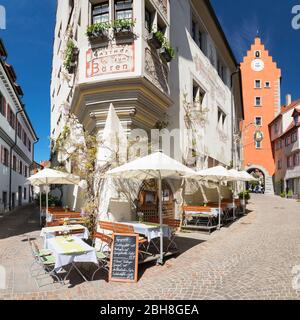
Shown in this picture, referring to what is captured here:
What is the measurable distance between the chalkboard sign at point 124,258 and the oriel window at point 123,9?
7489mm

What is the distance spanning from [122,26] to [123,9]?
1.10 meters

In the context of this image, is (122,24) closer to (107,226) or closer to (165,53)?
(165,53)

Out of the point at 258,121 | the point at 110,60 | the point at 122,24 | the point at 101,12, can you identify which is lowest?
the point at 110,60

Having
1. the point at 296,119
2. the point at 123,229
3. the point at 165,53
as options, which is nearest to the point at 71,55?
the point at 165,53

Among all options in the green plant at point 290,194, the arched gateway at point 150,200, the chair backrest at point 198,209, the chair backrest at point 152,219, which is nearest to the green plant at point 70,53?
the arched gateway at point 150,200

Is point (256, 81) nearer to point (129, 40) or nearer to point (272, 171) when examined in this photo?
point (272, 171)

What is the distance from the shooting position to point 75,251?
18.5ft

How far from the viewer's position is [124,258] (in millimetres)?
6164

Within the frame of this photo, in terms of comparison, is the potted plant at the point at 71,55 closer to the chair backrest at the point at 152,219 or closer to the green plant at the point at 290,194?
the chair backrest at the point at 152,219

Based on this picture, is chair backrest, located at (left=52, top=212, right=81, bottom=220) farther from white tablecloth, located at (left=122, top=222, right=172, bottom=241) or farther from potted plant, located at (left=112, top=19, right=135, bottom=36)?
potted plant, located at (left=112, top=19, right=135, bottom=36)

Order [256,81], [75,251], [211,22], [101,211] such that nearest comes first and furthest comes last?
[75,251] < [101,211] < [211,22] < [256,81]

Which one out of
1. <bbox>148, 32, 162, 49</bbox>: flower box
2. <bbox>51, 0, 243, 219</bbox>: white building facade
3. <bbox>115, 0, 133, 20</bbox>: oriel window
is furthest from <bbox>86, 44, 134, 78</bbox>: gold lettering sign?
<bbox>115, 0, 133, 20</bbox>: oriel window
